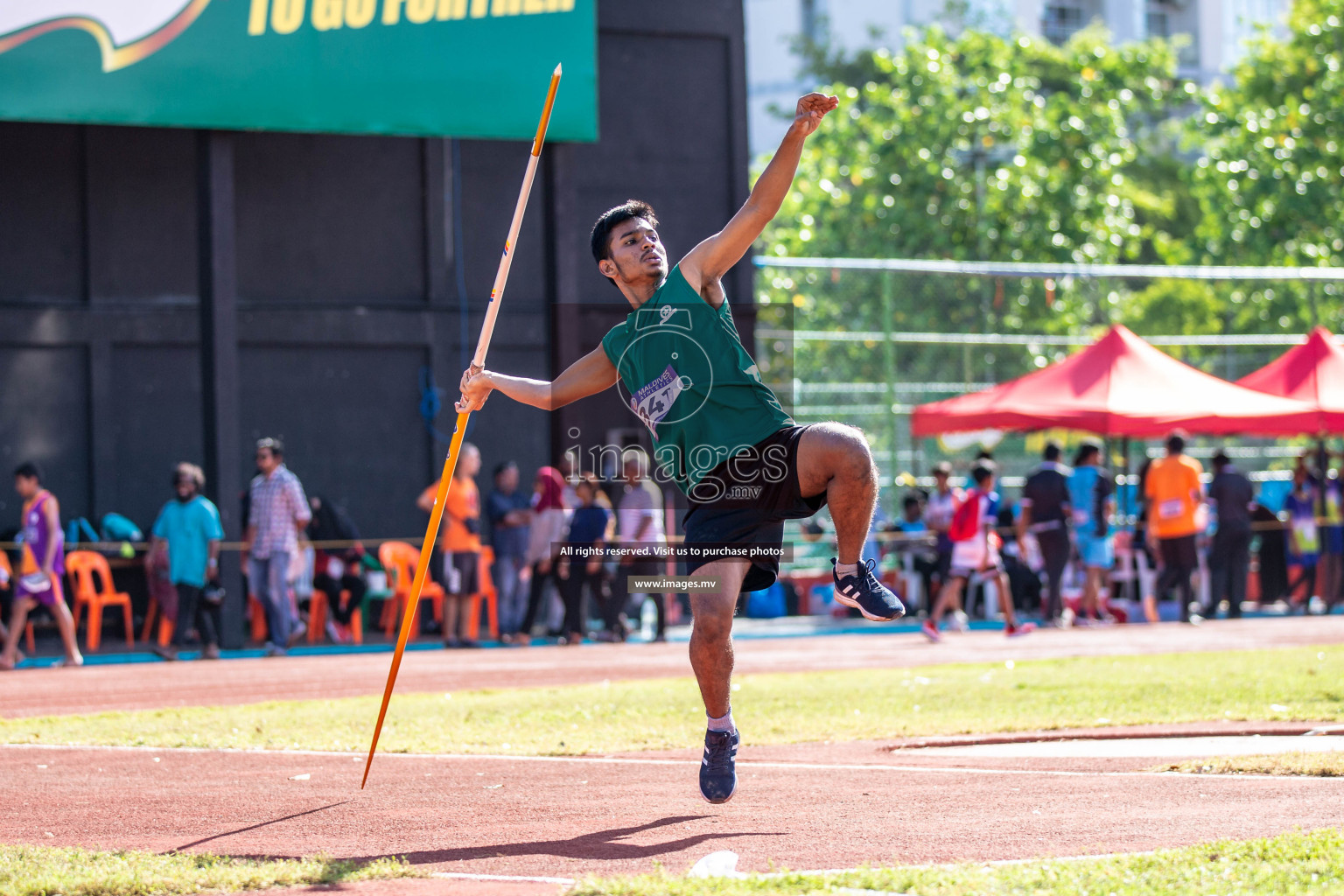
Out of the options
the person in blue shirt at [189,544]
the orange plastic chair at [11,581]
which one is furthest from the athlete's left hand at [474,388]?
the orange plastic chair at [11,581]

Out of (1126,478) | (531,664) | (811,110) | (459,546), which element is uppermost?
(811,110)

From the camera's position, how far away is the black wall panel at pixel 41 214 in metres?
19.3

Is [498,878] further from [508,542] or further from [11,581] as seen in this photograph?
[11,581]

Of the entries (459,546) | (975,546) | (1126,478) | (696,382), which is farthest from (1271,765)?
(1126,478)

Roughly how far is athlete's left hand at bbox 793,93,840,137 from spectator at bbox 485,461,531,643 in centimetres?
1132

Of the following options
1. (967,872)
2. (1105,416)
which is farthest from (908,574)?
(967,872)

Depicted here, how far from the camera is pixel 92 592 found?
17.5 m

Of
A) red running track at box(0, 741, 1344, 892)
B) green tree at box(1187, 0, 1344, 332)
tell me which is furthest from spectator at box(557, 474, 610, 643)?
green tree at box(1187, 0, 1344, 332)

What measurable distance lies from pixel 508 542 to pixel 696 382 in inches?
458

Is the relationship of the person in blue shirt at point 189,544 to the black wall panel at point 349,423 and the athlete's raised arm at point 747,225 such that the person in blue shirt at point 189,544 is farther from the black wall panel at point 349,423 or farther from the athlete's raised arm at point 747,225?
the athlete's raised arm at point 747,225

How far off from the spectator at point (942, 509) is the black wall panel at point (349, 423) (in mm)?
6232

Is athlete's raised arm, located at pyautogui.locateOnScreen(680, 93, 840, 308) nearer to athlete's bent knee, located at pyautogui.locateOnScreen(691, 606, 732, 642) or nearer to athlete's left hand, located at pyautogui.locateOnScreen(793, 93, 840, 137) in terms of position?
athlete's left hand, located at pyautogui.locateOnScreen(793, 93, 840, 137)

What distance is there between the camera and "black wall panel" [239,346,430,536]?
800 inches

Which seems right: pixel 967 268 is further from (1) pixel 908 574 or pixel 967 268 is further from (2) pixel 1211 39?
(2) pixel 1211 39
